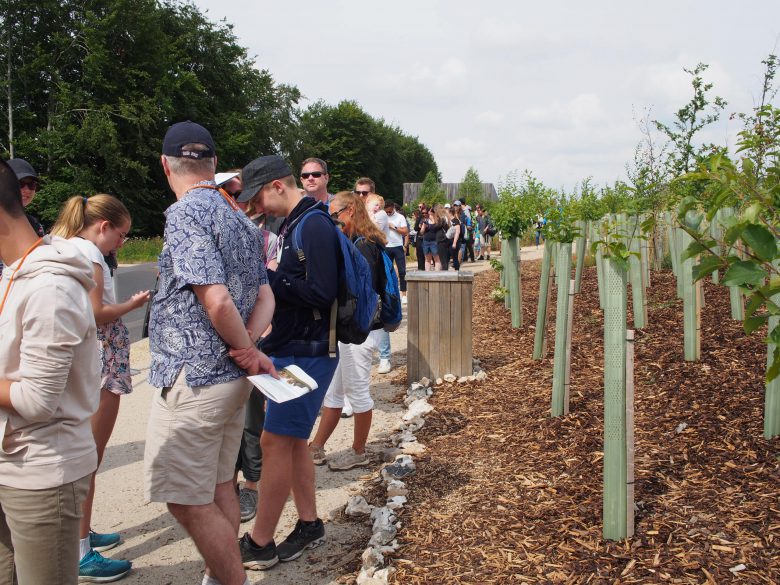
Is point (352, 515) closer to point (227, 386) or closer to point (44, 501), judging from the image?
point (227, 386)

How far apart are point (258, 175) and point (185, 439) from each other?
1.50m

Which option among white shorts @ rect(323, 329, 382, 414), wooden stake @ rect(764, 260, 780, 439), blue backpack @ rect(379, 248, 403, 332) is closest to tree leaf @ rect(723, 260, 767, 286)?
wooden stake @ rect(764, 260, 780, 439)

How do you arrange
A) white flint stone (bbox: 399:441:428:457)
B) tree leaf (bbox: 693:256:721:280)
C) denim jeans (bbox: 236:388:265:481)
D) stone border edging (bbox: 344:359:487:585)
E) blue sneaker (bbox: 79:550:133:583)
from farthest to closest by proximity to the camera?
white flint stone (bbox: 399:441:428:457) → denim jeans (bbox: 236:388:265:481) → blue sneaker (bbox: 79:550:133:583) → stone border edging (bbox: 344:359:487:585) → tree leaf (bbox: 693:256:721:280)

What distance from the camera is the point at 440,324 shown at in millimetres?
7000

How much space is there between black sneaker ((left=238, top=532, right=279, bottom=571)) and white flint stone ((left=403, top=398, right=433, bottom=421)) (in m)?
2.30

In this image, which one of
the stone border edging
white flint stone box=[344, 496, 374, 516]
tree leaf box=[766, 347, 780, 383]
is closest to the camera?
tree leaf box=[766, 347, 780, 383]

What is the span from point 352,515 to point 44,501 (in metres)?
2.28

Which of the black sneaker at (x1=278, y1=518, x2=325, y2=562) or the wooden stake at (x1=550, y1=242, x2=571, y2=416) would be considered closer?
the black sneaker at (x1=278, y1=518, x2=325, y2=562)

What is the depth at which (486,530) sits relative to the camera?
367 cm

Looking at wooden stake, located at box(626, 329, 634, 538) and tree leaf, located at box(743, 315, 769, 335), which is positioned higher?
tree leaf, located at box(743, 315, 769, 335)

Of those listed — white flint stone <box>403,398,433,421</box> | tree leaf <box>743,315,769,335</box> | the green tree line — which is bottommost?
white flint stone <box>403,398,433,421</box>

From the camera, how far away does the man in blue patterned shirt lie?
110 inches

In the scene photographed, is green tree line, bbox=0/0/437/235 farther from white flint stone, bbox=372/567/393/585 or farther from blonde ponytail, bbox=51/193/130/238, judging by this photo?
white flint stone, bbox=372/567/393/585

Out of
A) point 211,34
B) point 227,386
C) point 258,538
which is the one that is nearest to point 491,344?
point 258,538
